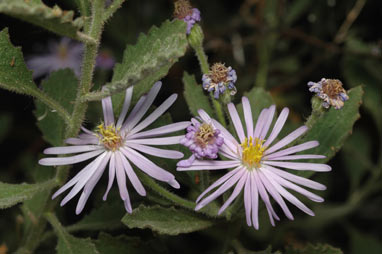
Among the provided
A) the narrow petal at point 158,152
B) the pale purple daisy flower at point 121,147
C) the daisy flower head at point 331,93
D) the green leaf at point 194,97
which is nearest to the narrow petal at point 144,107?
the pale purple daisy flower at point 121,147

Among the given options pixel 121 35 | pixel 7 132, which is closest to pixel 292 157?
pixel 7 132

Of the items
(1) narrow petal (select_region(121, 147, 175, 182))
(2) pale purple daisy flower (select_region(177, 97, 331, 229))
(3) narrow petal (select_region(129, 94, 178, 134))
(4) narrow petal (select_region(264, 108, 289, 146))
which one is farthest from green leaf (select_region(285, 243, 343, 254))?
(3) narrow petal (select_region(129, 94, 178, 134))

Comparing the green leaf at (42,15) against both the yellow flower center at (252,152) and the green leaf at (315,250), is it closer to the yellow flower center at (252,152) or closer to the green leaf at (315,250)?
the yellow flower center at (252,152)

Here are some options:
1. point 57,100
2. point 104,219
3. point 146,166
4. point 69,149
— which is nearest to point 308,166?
point 146,166

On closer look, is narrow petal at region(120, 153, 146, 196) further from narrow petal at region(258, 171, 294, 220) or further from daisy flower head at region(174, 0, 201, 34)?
daisy flower head at region(174, 0, 201, 34)

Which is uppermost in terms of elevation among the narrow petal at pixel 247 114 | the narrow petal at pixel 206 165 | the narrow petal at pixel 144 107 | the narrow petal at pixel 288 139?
the narrow petal at pixel 144 107

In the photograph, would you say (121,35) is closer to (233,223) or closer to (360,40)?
(360,40)
